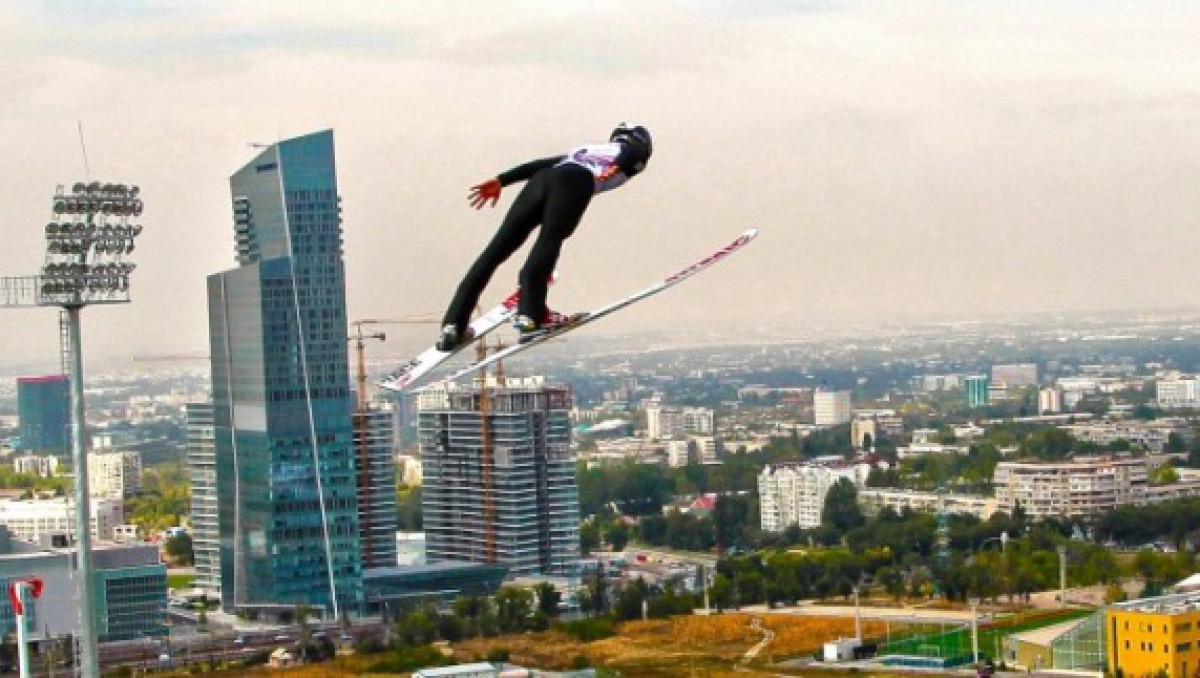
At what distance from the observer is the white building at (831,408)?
291 ft

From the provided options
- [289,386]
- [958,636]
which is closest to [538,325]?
[958,636]

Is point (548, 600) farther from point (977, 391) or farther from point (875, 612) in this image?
point (977, 391)

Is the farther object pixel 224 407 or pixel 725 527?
pixel 725 527

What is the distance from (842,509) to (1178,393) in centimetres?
4581

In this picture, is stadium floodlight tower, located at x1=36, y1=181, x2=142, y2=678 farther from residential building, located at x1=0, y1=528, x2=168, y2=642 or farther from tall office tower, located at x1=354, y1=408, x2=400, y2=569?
tall office tower, located at x1=354, y1=408, x2=400, y2=569

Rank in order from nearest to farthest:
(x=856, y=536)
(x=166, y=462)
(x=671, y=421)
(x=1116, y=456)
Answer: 1. (x=856, y=536)
2. (x=1116, y=456)
3. (x=166, y=462)
4. (x=671, y=421)

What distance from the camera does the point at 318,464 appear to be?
127 ft

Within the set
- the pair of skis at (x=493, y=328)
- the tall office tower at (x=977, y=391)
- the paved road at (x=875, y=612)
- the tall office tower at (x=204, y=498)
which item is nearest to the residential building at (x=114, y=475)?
the tall office tower at (x=204, y=498)

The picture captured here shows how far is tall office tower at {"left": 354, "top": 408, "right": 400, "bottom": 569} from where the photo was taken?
41.3m

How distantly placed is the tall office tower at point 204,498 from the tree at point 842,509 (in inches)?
536

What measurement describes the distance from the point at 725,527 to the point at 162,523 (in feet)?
43.9

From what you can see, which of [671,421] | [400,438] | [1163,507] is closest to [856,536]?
[1163,507]

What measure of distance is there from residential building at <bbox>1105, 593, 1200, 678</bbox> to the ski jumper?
1906 cm

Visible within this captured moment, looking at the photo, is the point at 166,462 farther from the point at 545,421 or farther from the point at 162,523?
the point at 545,421
